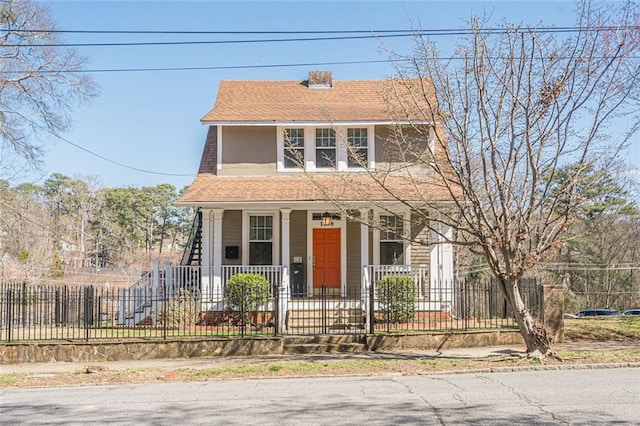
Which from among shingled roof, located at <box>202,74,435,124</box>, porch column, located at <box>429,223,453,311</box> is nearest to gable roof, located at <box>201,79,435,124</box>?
shingled roof, located at <box>202,74,435,124</box>

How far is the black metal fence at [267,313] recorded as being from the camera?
14395 mm

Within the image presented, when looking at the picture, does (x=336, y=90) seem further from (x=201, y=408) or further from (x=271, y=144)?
(x=201, y=408)

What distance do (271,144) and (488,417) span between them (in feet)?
45.1

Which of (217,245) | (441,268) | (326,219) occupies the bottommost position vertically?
(441,268)

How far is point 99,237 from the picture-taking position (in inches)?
2527

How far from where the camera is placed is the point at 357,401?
8445 millimetres

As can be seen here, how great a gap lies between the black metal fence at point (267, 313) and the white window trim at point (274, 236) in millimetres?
1977

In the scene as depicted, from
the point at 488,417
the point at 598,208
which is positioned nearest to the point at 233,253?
the point at 488,417

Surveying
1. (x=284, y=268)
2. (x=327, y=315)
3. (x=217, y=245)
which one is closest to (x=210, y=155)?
(x=217, y=245)

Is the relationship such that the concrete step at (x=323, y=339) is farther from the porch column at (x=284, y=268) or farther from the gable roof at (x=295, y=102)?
the gable roof at (x=295, y=102)

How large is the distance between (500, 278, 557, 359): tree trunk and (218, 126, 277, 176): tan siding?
952cm

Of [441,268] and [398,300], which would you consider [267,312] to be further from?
[441,268]

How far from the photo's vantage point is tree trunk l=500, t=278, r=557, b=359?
11.9m

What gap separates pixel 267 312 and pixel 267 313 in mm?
244
